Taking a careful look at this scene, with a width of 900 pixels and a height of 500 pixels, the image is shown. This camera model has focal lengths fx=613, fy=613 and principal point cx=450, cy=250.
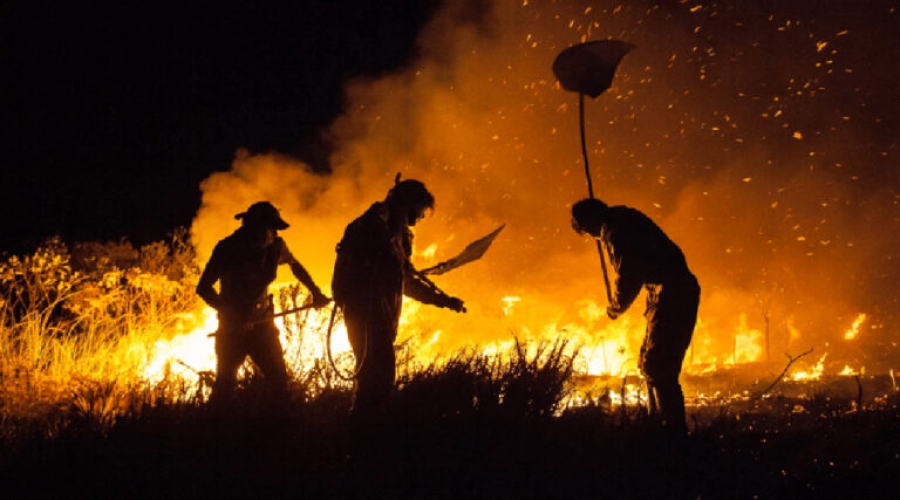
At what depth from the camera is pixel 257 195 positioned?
1187cm

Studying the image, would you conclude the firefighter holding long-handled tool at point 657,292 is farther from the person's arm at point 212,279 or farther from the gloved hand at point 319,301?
the person's arm at point 212,279

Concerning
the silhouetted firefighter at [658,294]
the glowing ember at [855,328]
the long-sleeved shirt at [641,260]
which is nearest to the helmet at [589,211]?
the silhouetted firefighter at [658,294]

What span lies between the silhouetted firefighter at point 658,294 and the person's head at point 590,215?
10 centimetres

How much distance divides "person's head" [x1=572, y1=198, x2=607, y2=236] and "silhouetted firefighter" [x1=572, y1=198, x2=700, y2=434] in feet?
0.34

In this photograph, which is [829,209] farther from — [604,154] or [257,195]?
[257,195]

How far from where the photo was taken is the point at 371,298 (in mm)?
3514

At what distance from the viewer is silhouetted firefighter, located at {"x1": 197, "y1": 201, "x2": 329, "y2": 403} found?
14.4 ft

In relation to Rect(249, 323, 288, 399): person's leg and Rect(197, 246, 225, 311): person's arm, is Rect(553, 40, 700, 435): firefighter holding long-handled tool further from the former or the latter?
Rect(197, 246, 225, 311): person's arm

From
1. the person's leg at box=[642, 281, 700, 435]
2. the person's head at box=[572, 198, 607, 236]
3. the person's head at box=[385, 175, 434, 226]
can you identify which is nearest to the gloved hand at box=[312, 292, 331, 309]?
the person's head at box=[385, 175, 434, 226]

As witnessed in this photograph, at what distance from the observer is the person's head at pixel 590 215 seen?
14.7 feet

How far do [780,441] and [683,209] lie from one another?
43.2ft

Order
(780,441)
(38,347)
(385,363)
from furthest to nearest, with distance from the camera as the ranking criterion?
(38,347), (780,441), (385,363)

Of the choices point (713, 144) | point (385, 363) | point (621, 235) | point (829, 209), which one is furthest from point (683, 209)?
point (385, 363)

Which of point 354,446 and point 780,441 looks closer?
point 354,446
